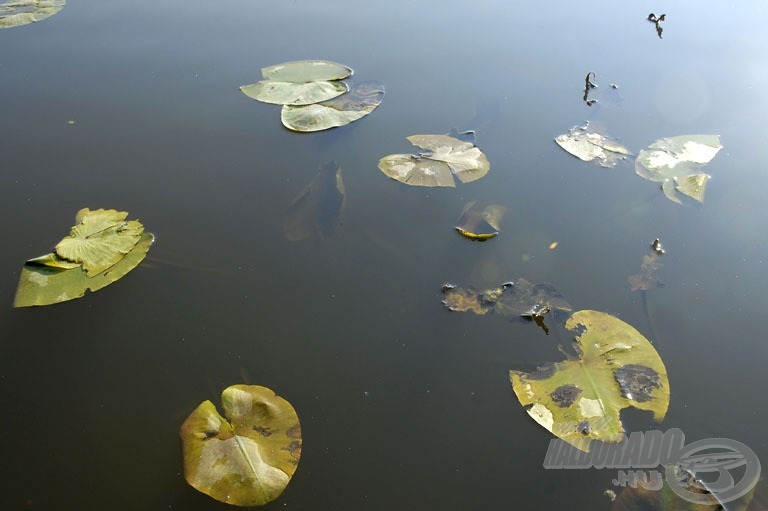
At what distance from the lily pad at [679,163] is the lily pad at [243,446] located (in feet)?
8.42

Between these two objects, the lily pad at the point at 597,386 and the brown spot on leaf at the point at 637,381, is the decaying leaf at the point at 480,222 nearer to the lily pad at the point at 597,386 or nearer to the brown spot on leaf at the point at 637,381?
the lily pad at the point at 597,386

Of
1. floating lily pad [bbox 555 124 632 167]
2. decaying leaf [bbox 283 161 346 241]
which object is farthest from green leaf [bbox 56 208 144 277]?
floating lily pad [bbox 555 124 632 167]

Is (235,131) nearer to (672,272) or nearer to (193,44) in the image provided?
(193,44)

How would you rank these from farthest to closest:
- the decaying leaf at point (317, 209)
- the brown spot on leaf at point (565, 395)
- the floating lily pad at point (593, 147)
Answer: the floating lily pad at point (593, 147) → the decaying leaf at point (317, 209) → the brown spot on leaf at point (565, 395)

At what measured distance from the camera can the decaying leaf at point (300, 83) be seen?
3676mm

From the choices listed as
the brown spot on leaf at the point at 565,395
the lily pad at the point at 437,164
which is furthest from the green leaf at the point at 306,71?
the brown spot on leaf at the point at 565,395

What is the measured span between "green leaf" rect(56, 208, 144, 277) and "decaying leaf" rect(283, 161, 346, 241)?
773mm

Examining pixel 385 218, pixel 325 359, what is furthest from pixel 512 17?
pixel 325 359

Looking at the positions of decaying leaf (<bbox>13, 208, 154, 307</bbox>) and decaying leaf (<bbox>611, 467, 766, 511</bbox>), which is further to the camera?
decaying leaf (<bbox>13, 208, 154, 307</bbox>)

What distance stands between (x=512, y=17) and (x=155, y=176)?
11.7ft

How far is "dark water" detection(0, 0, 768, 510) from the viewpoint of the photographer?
6.47 feet

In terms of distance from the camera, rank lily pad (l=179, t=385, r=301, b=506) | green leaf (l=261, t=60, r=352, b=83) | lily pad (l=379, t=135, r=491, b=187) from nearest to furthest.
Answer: lily pad (l=179, t=385, r=301, b=506) → lily pad (l=379, t=135, r=491, b=187) → green leaf (l=261, t=60, r=352, b=83)

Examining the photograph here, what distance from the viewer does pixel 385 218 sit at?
2912 mm

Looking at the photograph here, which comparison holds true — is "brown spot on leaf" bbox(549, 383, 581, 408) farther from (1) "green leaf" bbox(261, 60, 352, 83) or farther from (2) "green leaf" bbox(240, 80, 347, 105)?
(1) "green leaf" bbox(261, 60, 352, 83)
